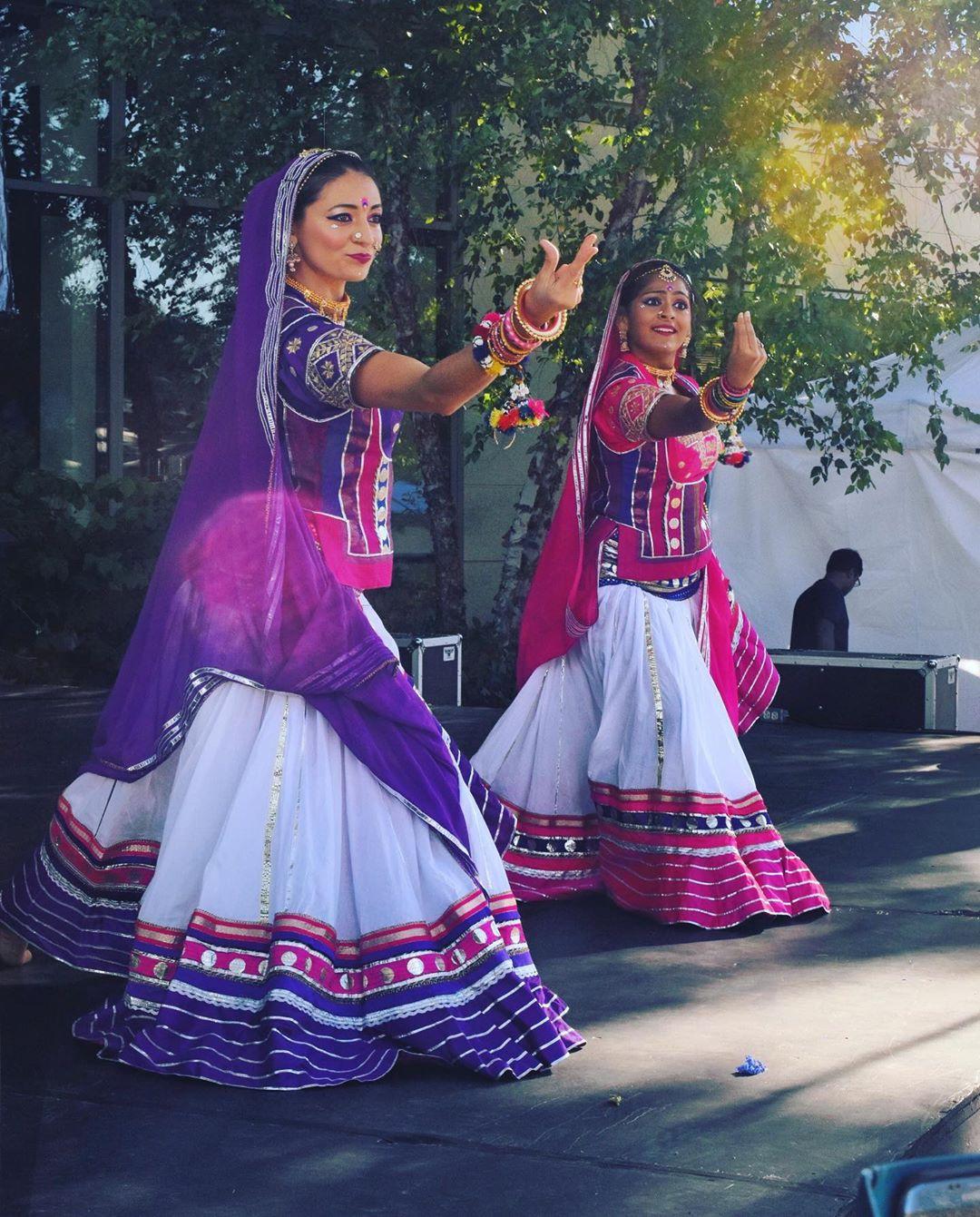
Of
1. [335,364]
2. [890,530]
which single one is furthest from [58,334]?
[335,364]

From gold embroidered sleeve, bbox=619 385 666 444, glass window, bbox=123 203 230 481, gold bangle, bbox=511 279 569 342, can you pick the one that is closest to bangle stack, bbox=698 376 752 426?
gold embroidered sleeve, bbox=619 385 666 444

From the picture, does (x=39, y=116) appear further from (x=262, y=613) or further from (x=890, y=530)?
(x=262, y=613)

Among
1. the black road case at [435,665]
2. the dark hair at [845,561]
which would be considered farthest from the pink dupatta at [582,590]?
the dark hair at [845,561]

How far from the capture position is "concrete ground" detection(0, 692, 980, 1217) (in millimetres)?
2643

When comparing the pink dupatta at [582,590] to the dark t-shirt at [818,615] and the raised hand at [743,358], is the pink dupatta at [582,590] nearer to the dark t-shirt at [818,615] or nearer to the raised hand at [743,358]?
the raised hand at [743,358]

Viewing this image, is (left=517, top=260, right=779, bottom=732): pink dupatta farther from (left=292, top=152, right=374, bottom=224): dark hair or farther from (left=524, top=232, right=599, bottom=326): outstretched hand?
(left=524, top=232, right=599, bottom=326): outstretched hand

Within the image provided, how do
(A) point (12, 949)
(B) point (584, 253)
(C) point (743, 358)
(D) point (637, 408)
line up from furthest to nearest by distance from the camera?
1. (D) point (637, 408)
2. (C) point (743, 358)
3. (A) point (12, 949)
4. (B) point (584, 253)

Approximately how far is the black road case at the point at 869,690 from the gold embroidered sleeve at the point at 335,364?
20.2ft

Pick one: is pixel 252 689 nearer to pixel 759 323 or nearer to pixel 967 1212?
pixel 967 1212

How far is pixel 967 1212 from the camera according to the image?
1.15 metres

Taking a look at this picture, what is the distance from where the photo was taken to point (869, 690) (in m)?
9.10

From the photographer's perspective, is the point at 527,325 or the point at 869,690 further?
the point at 869,690

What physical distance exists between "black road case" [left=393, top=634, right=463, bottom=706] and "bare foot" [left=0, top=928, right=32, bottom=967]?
14.6ft

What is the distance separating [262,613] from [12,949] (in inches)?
47.3
